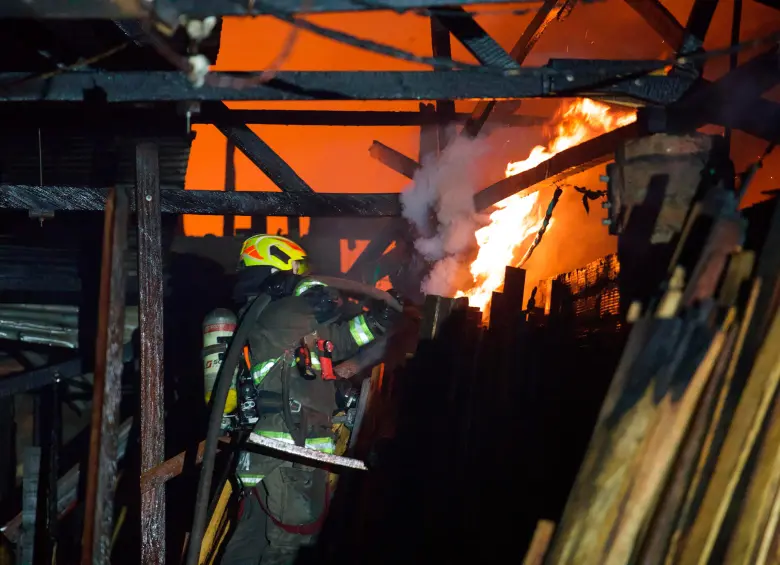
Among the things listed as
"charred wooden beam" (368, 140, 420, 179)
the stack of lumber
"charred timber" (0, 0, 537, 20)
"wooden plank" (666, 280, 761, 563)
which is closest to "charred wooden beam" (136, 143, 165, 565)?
"charred timber" (0, 0, 537, 20)

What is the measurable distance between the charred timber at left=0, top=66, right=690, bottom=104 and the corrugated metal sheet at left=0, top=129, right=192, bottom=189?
334cm

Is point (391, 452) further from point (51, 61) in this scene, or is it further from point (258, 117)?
point (51, 61)

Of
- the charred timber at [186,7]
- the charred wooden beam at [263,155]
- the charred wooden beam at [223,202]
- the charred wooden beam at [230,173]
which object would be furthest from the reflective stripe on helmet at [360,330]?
the charred wooden beam at [230,173]

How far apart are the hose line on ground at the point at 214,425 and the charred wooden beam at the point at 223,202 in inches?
42.5

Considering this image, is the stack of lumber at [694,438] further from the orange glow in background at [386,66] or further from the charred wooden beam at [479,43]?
the orange glow in background at [386,66]

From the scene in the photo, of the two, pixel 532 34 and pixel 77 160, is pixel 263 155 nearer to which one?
pixel 532 34

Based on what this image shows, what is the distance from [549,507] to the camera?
4.04 metres

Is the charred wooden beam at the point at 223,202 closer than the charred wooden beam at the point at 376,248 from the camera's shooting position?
Yes

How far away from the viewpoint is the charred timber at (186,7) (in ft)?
11.5

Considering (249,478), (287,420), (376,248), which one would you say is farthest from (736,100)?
(376,248)

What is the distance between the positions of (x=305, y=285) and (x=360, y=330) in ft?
2.14

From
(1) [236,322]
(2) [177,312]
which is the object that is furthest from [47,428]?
(1) [236,322]

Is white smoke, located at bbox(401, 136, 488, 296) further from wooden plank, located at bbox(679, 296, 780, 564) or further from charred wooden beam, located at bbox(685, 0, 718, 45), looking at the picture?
wooden plank, located at bbox(679, 296, 780, 564)

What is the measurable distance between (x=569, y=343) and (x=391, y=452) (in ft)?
5.37
